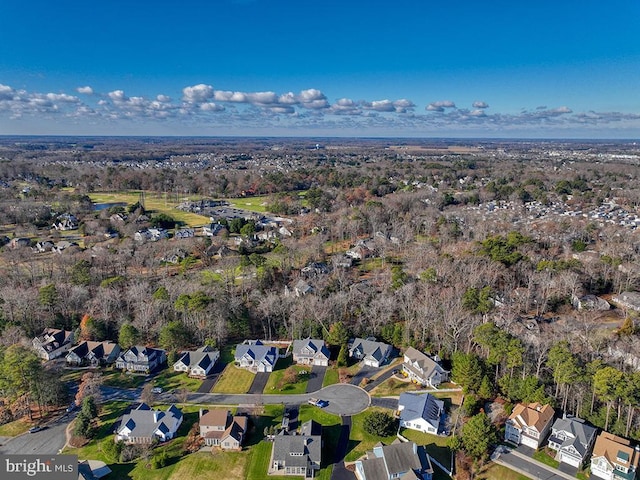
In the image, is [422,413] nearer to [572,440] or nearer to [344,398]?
[344,398]

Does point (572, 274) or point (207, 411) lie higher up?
point (572, 274)

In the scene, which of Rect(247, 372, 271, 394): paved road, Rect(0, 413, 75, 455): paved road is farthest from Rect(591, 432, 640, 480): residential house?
Rect(0, 413, 75, 455): paved road

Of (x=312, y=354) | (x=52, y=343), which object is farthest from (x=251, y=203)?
(x=312, y=354)

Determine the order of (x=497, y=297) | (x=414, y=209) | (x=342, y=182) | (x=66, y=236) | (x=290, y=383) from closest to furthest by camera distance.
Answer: (x=290, y=383), (x=497, y=297), (x=66, y=236), (x=414, y=209), (x=342, y=182)

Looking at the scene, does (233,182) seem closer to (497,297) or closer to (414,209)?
(414,209)

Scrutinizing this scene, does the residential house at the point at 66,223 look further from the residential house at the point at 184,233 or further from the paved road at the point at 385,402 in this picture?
the paved road at the point at 385,402

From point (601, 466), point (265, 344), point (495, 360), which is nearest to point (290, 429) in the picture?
point (265, 344)
